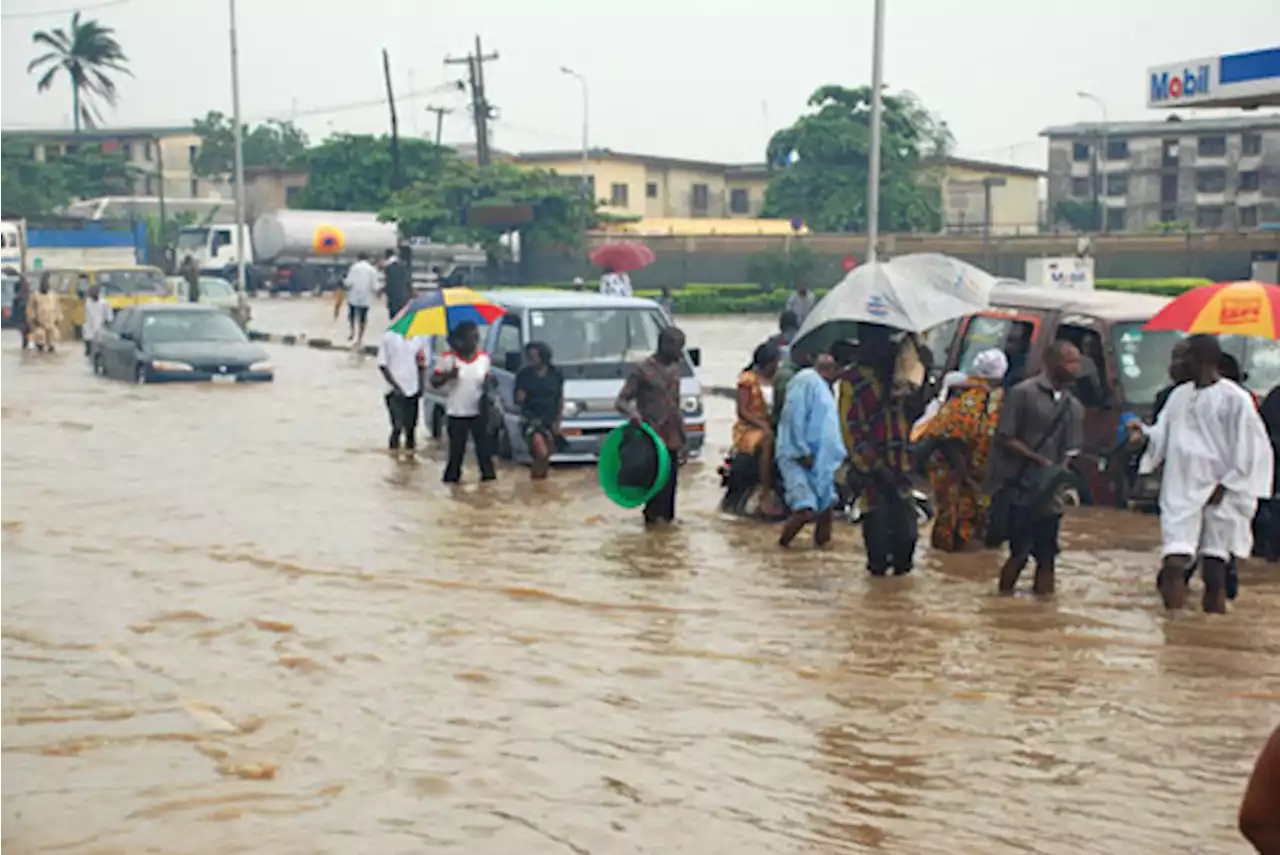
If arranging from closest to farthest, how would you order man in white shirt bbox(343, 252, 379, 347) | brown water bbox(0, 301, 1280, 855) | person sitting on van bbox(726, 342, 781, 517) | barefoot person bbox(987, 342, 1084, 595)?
brown water bbox(0, 301, 1280, 855) < barefoot person bbox(987, 342, 1084, 595) < person sitting on van bbox(726, 342, 781, 517) < man in white shirt bbox(343, 252, 379, 347)

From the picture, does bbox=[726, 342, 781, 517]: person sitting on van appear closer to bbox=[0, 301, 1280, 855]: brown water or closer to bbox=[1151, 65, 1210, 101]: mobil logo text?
bbox=[0, 301, 1280, 855]: brown water

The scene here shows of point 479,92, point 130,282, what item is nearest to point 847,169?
point 479,92

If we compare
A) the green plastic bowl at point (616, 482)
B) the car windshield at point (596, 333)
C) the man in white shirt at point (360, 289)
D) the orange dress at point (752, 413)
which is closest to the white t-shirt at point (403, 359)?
the car windshield at point (596, 333)

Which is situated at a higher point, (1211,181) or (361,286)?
(1211,181)

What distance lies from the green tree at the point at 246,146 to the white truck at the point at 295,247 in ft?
63.8

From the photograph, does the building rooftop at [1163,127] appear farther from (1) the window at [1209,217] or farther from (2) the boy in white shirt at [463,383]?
(2) the boy in white shirt at [463,383]

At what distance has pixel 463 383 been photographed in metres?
15.7

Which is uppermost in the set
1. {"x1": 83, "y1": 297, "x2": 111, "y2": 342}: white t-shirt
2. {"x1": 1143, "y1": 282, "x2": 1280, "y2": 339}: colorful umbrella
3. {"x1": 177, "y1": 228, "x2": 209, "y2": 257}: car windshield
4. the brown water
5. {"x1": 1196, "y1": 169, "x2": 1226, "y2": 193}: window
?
{"x1": 1196, "y1": 169, "x2": 1226, "y2": 193}: window

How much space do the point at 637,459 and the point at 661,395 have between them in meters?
0.49

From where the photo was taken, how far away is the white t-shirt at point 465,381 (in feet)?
51.3

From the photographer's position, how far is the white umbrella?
38.6ft

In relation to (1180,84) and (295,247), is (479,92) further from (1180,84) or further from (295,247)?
(1180,84)

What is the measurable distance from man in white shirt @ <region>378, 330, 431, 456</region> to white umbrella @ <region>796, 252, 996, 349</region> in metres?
6.29

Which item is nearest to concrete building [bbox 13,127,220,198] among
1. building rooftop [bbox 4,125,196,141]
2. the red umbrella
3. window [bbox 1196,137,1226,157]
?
building rooftop [bbox 4,125,196,141]
